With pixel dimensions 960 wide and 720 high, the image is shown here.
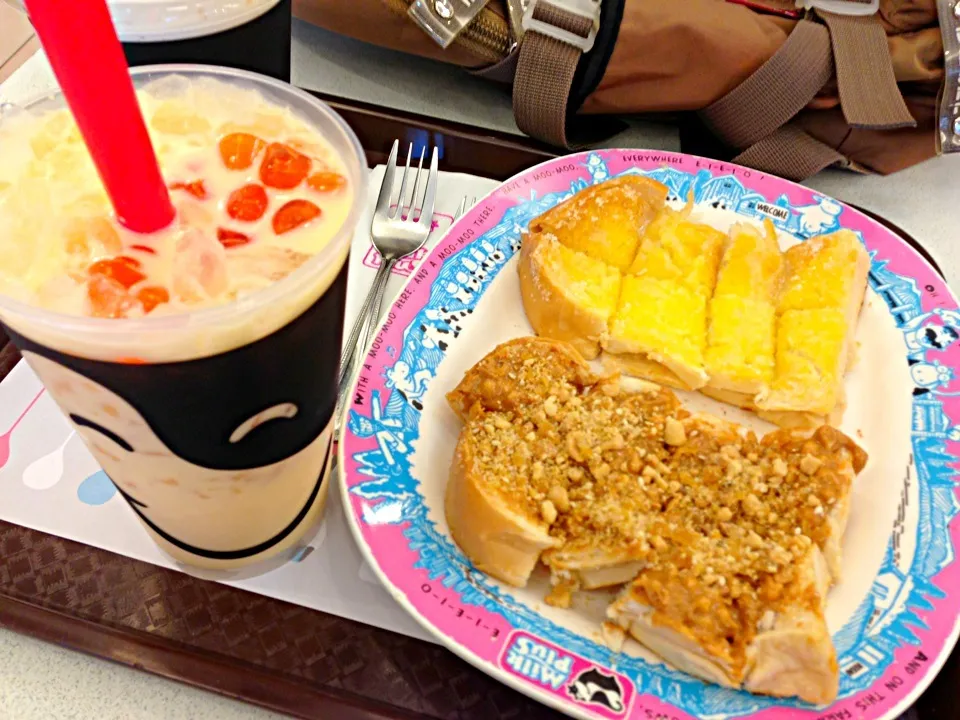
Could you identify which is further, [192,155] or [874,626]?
[874,626]

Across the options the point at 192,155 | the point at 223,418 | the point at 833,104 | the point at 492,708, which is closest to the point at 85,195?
the point at 192,155

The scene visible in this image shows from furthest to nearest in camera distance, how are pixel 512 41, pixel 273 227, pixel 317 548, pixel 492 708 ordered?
1. pixel 512 41
2. pixel 317 548
3. pixel 492 708
4. pixel 273 227

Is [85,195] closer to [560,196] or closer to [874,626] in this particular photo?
[560,196]

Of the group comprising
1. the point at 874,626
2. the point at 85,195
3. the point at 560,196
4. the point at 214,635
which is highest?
the point at 85,195

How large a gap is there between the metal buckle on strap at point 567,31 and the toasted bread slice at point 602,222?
34 centimetres

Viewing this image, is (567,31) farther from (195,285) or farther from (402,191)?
(195,285)

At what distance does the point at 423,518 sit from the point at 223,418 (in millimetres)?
380

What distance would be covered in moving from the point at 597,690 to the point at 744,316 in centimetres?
70

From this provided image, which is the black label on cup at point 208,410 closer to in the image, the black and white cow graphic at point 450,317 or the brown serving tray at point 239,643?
the brown serving tray at point 239,643

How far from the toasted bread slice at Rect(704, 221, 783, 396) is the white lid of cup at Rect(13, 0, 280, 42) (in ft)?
2.87

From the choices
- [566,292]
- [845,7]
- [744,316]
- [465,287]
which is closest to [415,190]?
[465,287]

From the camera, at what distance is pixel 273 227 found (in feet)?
2.27

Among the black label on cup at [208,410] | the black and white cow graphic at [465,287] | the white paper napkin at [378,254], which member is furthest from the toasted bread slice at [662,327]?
the black label on cup at [208,410]

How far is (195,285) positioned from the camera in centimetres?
64
